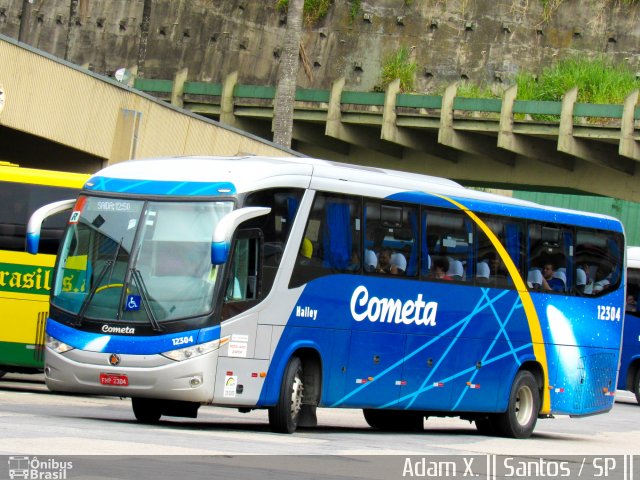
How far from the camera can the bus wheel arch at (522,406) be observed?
20.8 m

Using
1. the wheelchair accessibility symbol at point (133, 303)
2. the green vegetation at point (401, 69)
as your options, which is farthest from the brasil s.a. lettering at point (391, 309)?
the green vegetation at point (401, 69)

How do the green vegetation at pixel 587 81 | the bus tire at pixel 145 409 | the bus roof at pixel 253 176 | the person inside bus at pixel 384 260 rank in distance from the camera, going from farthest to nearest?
the green vegetation at pixel 587 81 < the person inside bus at pixel 384 260 < the bus tire at pixel 145 409 < the bus roof at pixel 253 176

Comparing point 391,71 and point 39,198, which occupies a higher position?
point 391,71

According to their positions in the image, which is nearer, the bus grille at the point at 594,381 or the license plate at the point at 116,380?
A: the license plate at the point at 116,380

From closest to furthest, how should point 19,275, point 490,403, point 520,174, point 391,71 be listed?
point 490,403 < point 19,275 < point 520,174 < point 391,71

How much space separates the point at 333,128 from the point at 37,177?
71.4ft

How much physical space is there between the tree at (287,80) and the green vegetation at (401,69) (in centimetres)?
867

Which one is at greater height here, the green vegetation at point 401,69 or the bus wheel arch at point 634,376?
the green vegetation at point 401,69

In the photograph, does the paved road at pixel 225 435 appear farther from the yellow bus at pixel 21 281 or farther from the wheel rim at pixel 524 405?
the yellow bus at pixel 21 281

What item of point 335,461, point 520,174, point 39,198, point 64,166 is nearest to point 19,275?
point 39,198

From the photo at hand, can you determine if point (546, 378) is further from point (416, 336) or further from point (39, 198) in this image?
point (39, 198)

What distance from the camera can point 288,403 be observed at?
1712cm

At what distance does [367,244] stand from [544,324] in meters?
3.90

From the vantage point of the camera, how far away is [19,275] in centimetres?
2172
